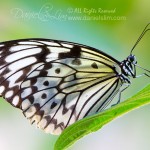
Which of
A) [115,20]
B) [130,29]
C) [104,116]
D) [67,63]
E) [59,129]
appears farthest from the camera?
[130,29]

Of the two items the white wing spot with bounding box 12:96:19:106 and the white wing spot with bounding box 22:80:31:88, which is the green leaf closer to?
the white wing spot with bounding box 12:96:19:106

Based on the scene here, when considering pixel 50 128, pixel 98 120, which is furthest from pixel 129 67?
pixel 98 120

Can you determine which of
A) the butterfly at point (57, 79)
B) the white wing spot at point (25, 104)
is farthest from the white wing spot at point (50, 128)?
the white wing spot at point (25, 104)

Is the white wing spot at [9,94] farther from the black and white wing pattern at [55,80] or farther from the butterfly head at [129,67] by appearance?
the butterfly head at [129,67]

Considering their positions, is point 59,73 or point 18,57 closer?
point 18,57

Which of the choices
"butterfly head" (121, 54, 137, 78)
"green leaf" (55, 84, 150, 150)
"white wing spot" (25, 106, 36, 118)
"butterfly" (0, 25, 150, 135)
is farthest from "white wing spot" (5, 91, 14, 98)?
"green leaf" (55, 84, 150, 150)

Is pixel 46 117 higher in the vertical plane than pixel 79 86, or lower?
lower

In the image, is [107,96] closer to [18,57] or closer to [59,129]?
[59,129]

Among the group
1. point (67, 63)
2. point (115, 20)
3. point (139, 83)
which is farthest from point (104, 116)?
→ point (139, 83)
